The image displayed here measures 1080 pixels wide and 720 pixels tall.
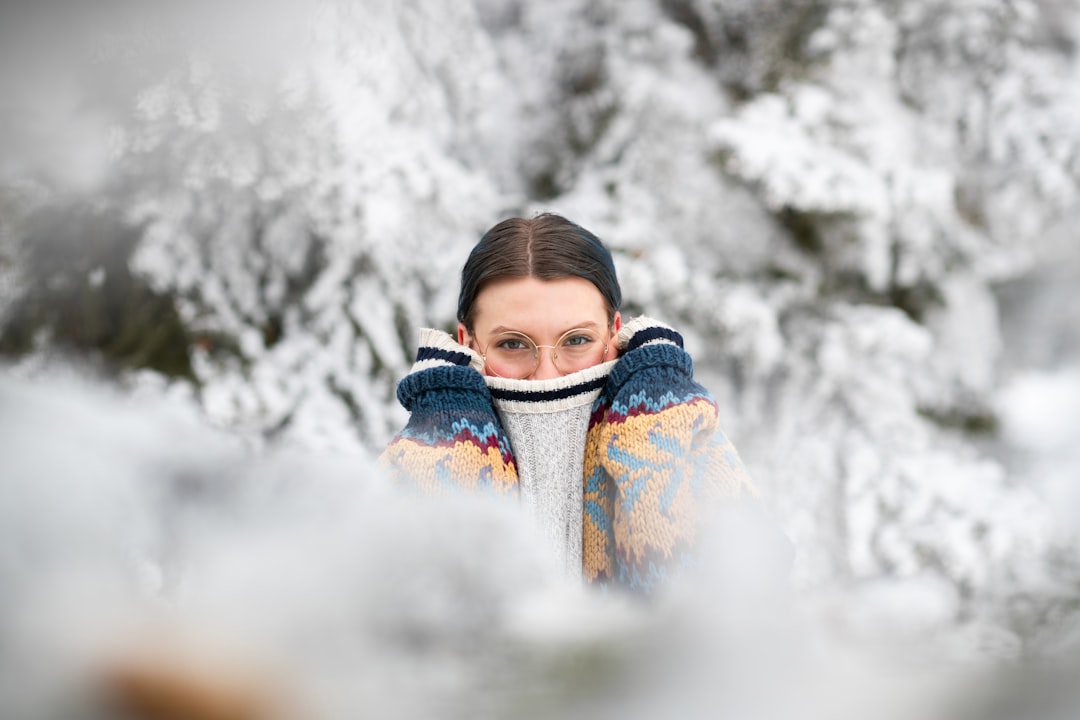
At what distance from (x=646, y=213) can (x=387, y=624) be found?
1467mm

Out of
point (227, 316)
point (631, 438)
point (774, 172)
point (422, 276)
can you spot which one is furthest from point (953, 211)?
point (227, 316)

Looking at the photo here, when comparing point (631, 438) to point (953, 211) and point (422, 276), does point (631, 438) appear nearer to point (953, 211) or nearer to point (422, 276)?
point (422, 276)

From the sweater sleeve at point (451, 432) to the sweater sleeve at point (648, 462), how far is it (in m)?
0.08

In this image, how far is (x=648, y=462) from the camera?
0.62m

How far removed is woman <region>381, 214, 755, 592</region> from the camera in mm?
619

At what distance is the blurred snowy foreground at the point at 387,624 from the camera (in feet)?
0.36

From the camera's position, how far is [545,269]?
74 cm

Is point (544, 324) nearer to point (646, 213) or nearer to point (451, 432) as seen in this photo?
point (451, 432)

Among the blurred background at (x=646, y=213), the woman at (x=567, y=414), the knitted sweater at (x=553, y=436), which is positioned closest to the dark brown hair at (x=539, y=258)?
the woman at (x=567, y=414)

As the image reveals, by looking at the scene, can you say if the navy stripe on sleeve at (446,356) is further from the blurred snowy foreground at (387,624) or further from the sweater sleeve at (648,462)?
the blurred snowy foreground at (387,624)

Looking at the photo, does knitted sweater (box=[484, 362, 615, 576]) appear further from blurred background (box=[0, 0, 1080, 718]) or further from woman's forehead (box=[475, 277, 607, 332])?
blurred background (box=[0, 0, 1080, 718])

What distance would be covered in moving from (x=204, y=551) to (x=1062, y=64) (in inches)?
74.8

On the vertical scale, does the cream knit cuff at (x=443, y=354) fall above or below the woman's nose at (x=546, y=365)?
above

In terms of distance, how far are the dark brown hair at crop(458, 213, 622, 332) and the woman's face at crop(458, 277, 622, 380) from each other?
1cm
